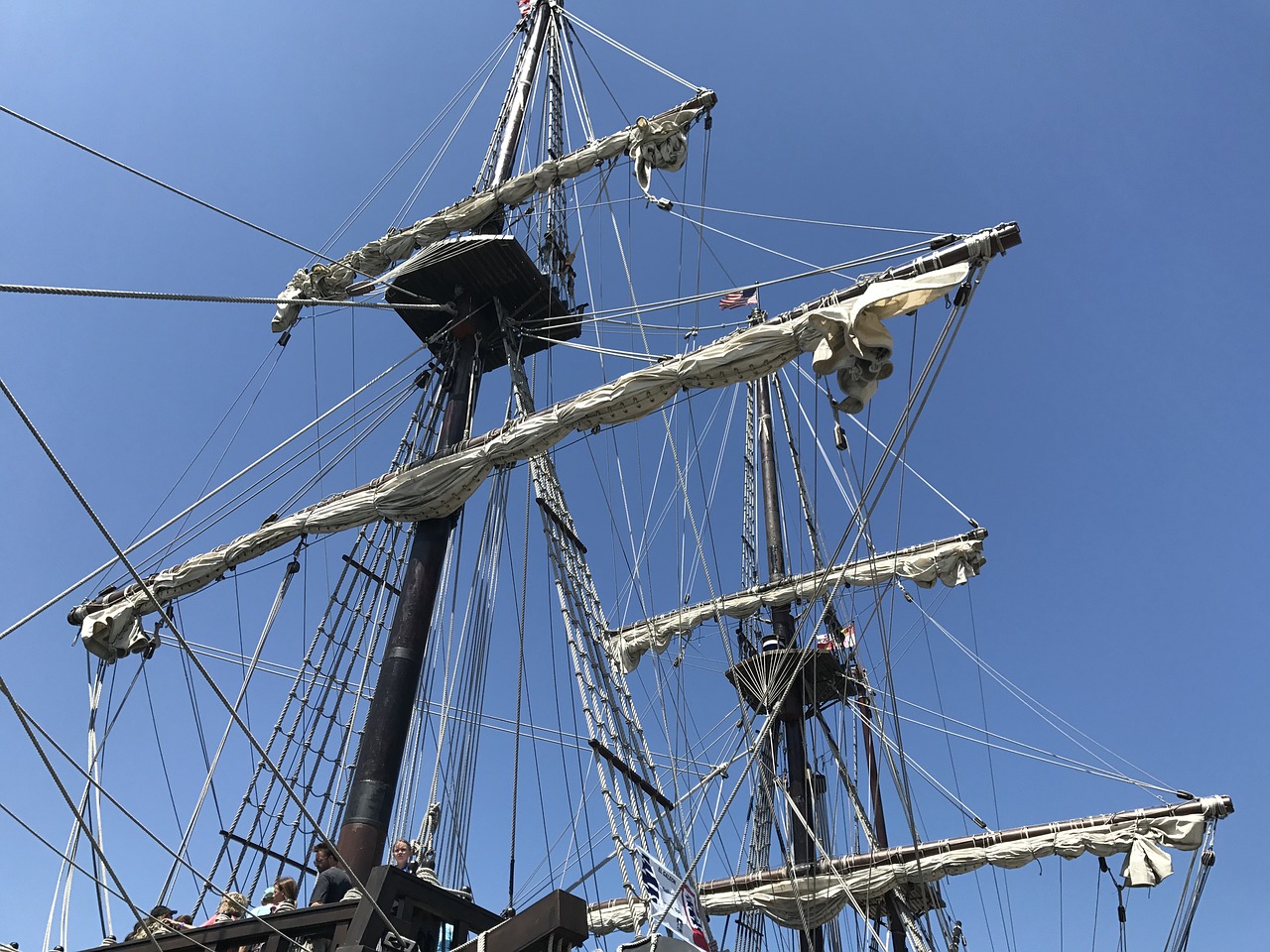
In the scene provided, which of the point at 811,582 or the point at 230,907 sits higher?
the point at 811,582

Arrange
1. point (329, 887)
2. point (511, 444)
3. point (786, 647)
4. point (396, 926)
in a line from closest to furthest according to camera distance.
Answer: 1. point (396, 926)
2. point (329, 887)
3. point (511, 444)
4. point (786, 647)

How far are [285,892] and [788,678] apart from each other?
527 inches

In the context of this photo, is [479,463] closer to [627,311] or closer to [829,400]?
[627,311]

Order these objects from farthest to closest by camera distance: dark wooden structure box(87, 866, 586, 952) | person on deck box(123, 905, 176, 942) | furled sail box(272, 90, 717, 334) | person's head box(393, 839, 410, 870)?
furled sail box(272, 90, 717, 334) < person's head box(393, 839, 410, 870) < person on deck box(123, 905, 176, 942) < dark wooden structure box(87, 866, 586, 952)

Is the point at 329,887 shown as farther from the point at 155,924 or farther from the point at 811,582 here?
the point at 811,582

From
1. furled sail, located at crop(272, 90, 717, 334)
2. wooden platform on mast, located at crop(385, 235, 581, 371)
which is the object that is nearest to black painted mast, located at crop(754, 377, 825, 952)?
wooden platform on mast, located at crop(385, 235, 581, 371)

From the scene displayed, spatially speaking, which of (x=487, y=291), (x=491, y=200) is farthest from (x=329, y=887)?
(x=491, y=200)

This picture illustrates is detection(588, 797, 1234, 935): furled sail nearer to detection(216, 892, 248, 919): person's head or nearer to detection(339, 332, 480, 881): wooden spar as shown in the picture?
detection(339, 332, 480, 881): wooden spar

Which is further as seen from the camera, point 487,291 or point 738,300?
point 738,300

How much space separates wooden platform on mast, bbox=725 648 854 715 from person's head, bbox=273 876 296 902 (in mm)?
12784

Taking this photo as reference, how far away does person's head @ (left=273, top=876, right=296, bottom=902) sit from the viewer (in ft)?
23.1

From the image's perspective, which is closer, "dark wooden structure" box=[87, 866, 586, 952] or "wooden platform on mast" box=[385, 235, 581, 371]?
"dark wooden structure" box=[87, 866, 586, 952]

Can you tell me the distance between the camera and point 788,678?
19.2 metres

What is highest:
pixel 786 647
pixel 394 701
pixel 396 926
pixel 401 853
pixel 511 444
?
pixel 786 647
